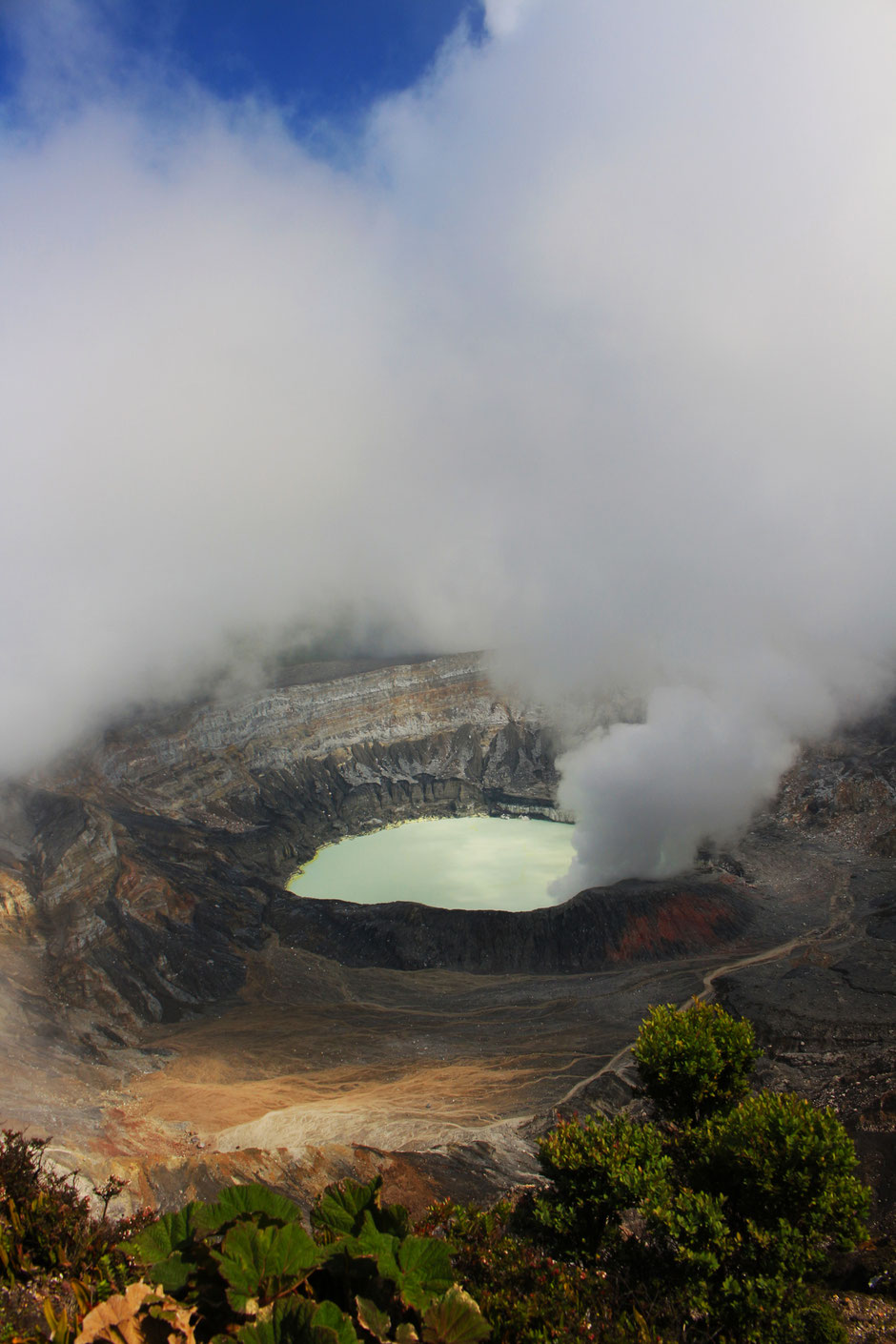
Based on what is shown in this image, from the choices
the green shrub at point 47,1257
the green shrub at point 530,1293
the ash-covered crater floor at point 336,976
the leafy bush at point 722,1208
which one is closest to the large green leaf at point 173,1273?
the green shrub at point 47,1257

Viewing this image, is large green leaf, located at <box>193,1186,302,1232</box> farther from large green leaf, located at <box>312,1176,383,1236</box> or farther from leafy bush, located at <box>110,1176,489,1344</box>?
large green leaf, located at <box>312,1176,383,1236</box>

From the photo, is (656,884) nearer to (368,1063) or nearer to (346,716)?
(368,1063)

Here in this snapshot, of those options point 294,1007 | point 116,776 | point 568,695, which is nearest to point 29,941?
point 294,1007

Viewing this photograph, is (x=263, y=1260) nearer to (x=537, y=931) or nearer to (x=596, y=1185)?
(x=596, y=1185)

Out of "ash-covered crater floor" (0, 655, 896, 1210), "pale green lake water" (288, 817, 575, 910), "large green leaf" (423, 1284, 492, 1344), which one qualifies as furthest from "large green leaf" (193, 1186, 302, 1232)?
"pale green lake water" (288, 817, 575, 910)

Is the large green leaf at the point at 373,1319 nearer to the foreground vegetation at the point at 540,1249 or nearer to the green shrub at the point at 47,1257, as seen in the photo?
the foreground vegetation at the point at 540,1249

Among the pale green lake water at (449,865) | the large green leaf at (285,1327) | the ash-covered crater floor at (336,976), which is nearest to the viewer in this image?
the large green leaf at (285,1327)
